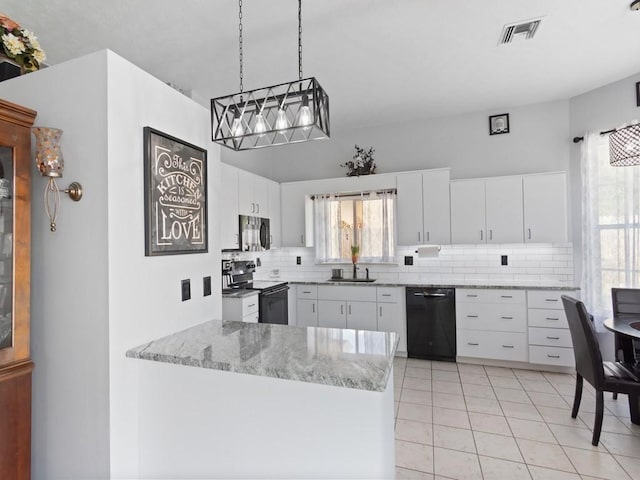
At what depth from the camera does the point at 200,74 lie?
3.17 meters

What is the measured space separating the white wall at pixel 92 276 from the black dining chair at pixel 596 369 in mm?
2831

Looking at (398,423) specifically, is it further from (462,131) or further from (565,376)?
(462,131)

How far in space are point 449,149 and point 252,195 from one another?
8.73ft

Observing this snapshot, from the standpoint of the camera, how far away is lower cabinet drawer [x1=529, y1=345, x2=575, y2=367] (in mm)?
3578

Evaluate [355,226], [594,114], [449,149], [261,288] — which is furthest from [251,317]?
[594,114]

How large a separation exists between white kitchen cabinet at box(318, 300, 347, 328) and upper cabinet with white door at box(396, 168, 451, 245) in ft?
3.75

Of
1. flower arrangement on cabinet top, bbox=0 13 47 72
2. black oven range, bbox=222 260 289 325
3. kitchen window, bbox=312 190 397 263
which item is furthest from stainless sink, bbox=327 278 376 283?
flower arrangement on cabinet top, bbox=0 13 47 72

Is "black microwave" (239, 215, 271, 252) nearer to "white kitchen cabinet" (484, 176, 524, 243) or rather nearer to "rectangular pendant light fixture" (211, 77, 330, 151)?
"rectangular pendant light fixture" (211, 77, 330, 151)

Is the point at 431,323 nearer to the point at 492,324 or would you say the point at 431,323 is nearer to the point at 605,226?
the point at 492,324

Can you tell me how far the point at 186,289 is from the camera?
2.03m

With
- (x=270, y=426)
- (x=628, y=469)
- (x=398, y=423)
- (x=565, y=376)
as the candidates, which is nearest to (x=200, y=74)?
(x=270, y=426)

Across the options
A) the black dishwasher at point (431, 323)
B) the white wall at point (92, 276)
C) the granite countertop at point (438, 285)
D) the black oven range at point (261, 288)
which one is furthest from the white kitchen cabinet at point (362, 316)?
the white wall at point (92, 276)

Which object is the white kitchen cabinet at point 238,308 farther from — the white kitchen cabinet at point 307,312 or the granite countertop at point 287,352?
the granite countertop at point 287,352

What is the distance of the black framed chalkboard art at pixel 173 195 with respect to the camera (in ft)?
5.82
